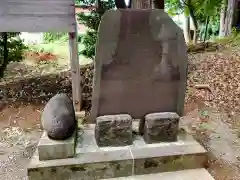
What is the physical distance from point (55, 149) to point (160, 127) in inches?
40.9

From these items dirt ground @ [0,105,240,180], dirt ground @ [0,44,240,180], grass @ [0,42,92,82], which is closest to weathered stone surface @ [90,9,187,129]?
dirt ground @ [0,105,240,180]

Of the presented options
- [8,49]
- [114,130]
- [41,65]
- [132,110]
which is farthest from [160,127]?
[41,65]

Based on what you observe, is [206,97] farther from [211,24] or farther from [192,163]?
[211,24]

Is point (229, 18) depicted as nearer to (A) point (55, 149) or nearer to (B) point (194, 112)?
(B) point (194, 112)

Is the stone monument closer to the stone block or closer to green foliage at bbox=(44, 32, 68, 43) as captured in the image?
the stone block

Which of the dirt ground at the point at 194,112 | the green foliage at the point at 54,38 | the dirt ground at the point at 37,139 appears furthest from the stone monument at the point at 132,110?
the green foliage at the point at 54,38

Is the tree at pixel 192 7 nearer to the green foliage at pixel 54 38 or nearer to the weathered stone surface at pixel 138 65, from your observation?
the green foliage at pixel 54 38

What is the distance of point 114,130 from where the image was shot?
104 inches

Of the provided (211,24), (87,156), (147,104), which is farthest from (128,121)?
(211,24)

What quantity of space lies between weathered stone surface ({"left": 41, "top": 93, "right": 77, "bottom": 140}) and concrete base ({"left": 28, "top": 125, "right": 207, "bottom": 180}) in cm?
24

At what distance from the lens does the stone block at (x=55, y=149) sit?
2.50 meters

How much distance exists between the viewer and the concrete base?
251 centimetres

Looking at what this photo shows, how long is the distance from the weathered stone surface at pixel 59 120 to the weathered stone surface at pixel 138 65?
25 cm

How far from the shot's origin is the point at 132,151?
8.73 feet
